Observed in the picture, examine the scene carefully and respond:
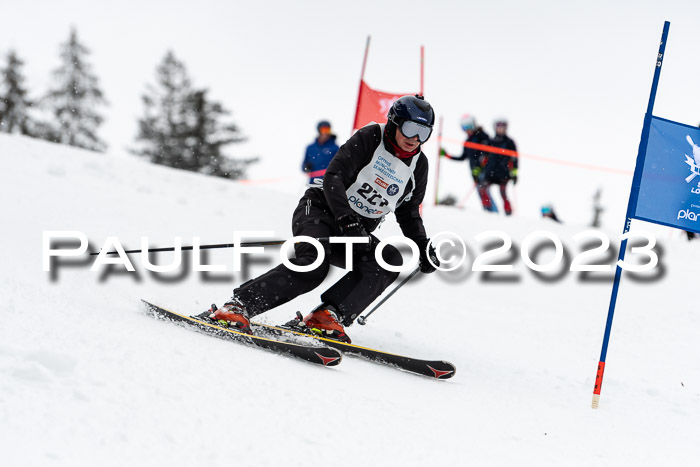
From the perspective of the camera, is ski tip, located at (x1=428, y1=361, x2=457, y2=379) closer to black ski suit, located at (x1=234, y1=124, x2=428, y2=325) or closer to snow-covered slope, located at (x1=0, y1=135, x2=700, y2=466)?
snow-covered slope, located at (x1=0, y1=135, x2=700, y2=466)

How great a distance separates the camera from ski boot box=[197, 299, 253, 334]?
3586 mm

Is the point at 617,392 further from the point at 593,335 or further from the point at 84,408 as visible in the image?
the point at 84,408

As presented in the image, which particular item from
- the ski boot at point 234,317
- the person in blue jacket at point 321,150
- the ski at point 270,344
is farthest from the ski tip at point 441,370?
the person in blue jacket at point 321,150

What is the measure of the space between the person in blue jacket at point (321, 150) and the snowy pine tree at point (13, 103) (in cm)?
2594

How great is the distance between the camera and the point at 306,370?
3018mm

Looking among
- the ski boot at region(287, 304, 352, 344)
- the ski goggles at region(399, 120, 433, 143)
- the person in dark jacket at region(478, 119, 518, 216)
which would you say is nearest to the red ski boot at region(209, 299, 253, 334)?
the ski boot at region(287, 304, 352, 344)

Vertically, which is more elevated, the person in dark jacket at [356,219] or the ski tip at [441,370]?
the person in dark jacket at [356,219]

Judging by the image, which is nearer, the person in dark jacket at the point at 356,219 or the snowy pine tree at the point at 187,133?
the person in dark jacket at the point at 356,219

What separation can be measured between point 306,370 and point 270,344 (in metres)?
0.40

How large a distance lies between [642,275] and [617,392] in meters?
4.47

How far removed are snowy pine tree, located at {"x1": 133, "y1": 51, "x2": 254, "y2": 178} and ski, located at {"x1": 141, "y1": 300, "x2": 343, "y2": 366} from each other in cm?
2732

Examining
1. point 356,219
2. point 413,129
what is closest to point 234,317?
point 356,219

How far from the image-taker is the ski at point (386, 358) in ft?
12.1

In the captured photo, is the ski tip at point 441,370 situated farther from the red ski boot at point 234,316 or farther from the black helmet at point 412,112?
the black helmet at point 412,112
